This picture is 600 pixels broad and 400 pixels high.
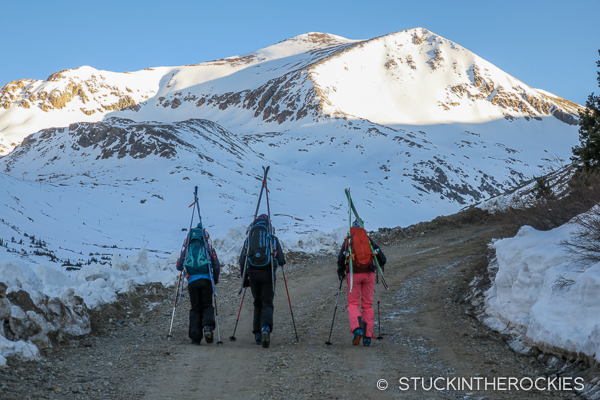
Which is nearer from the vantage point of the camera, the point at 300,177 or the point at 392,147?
the point at 300,177

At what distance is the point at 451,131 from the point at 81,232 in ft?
510

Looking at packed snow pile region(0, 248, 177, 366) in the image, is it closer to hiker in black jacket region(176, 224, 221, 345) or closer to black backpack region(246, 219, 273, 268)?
hiker in black jacket region(176, 224, 221, 345)

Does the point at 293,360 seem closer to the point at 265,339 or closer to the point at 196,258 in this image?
the point at 265,339

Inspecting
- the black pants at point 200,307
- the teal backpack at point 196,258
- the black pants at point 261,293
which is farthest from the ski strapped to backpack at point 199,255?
the black pants at point 261,293

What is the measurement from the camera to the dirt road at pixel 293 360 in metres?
5.51

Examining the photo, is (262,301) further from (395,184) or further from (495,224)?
(395,184)

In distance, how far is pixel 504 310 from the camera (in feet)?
26.1

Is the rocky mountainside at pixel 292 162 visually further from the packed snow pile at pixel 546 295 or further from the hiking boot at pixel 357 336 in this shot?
the packed snow pile at pixel 546 295

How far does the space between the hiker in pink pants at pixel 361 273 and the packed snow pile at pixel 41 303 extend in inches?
188

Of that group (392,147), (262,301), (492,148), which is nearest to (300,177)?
(392,147)

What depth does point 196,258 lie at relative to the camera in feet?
26.5

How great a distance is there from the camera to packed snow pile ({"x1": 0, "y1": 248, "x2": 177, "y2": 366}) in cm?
650

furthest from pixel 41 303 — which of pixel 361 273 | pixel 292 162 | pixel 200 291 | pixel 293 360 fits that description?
pixel 292 162

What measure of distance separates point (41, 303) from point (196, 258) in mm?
2527
